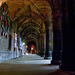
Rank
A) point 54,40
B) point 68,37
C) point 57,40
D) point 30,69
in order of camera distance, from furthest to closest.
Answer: point 54,40 → point 57,40 → point 30,69 → point 68,37

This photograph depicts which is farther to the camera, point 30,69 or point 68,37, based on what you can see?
point 30,69

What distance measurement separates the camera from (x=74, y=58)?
18.1ft

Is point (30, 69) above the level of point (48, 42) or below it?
below

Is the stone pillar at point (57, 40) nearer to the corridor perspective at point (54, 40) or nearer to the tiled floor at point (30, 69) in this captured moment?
the corridor perspective at point (54, 40)

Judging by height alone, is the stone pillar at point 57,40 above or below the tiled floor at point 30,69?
above

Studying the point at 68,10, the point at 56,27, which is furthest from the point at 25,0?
the point at 68,10

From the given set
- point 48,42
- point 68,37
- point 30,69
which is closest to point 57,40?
point 68,37

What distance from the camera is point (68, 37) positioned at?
5844mm

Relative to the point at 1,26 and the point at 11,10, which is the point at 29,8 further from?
the point at 1,26

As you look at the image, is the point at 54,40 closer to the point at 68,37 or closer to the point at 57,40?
the point at 57,40

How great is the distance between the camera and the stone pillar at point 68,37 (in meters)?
5.57

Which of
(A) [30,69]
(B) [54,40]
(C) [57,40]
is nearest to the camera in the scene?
(A) [30,69]

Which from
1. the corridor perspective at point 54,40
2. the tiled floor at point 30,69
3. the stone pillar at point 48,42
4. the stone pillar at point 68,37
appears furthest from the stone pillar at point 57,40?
the stone pillar at point 48,42

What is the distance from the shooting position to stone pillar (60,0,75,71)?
18.3 feet
